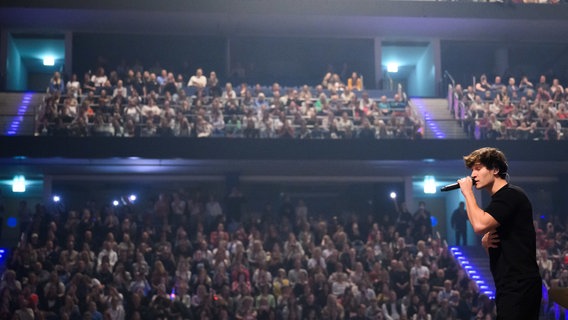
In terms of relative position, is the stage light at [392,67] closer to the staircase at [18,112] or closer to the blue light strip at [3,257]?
the staircase at [18,112]

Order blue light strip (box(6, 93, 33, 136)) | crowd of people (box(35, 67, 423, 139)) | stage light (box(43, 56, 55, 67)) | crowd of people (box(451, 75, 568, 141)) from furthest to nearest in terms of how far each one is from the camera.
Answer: stage light (box(43, 56, 55, 67)) < blue light strip (box(6, 93, 33, 136)) < crowd of people (box(451, 75, 568, 141)) < crowd of people (box(35, 67, 423, 139))

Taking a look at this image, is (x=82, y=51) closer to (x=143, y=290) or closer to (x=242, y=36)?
(x=242, y=36)

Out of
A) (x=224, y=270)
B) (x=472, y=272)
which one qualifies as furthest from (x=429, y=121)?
(x=224, y=270)

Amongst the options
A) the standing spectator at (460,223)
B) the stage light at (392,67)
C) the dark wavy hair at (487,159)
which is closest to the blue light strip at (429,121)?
the standing spectator at (460,223)

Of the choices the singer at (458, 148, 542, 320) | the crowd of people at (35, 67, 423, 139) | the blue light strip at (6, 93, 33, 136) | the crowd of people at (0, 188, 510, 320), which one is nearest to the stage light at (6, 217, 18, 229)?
the blue light strip at (6, 93, 33, 136)

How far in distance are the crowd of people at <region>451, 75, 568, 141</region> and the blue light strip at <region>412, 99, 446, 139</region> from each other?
65cm

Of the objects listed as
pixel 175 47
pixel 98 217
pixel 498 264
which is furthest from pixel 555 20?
pixel 498 264

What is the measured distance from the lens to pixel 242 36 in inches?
1073

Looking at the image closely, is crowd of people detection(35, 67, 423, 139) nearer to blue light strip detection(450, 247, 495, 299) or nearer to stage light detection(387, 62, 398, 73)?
blue light strip detection(450, 247, 495, 299)

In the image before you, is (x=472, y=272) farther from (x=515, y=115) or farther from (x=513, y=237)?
(x=513, y=237)

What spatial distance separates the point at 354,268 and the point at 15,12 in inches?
565

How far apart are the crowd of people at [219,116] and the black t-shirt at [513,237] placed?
594 inches

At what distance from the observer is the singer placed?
4.21 meters

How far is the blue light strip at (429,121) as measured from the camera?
21.3m
